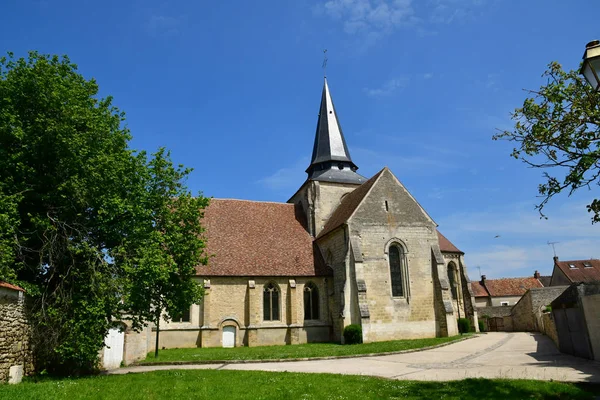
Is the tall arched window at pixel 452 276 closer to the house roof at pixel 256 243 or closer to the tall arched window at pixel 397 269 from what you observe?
the tall arched window at pixel 397 269

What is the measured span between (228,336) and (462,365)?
15.0 metres

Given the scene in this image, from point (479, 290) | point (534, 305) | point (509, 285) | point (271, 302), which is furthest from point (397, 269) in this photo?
point (509, 285)

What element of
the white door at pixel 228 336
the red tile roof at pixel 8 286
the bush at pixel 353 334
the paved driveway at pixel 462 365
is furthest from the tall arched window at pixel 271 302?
the red tile roof at pixel 8 286

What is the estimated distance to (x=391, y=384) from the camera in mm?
9828

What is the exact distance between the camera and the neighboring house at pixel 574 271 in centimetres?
4500

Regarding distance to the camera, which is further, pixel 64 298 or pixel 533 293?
pixel 533 293

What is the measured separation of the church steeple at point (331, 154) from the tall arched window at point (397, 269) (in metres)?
7.91

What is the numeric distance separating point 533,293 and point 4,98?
33714 millimetres

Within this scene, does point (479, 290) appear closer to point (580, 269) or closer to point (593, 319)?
point (580, 269)

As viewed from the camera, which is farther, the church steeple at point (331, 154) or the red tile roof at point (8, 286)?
the church steeple at point (331, 154)

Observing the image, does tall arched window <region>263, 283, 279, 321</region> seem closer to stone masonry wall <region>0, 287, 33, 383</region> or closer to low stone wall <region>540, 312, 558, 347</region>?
stone masonry wall <region>0, 287, 33, 383</region>

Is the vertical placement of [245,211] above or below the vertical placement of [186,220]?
above

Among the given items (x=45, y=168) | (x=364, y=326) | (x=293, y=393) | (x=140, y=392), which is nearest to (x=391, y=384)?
(x=293, y=393)

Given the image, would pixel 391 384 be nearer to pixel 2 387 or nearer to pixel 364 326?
pixel 2 387
